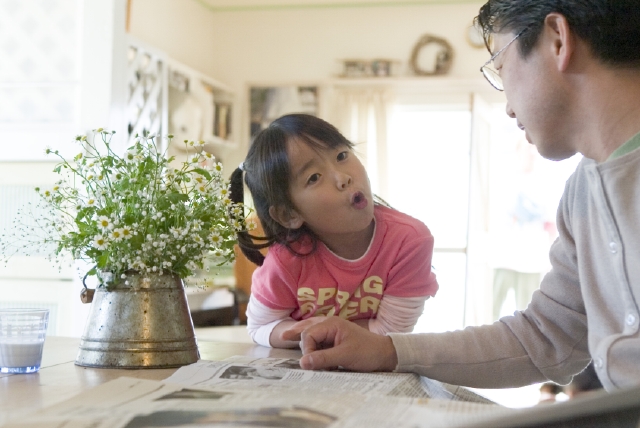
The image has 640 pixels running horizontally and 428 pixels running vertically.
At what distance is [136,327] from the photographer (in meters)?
1.12

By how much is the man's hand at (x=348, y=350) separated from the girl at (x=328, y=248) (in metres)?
0.33

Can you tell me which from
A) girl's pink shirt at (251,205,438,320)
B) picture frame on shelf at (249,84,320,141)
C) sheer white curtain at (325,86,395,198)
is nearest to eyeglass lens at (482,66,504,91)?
girl's pink shirt at (251,205,438,320)

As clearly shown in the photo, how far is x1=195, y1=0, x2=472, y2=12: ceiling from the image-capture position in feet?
18.2

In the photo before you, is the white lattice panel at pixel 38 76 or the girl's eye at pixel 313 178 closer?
the girl's eye at pixel 313 178

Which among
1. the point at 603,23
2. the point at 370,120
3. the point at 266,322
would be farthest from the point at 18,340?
the point at 370,120

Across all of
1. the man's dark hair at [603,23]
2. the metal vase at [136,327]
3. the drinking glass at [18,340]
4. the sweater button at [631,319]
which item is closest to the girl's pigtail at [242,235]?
the metal vase at [136,327]

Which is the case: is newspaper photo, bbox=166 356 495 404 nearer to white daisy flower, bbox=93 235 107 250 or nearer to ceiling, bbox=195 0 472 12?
white daisy flower, bbox=93 235 107 250

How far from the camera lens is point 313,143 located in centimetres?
155

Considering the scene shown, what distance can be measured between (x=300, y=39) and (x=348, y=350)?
16.0ft

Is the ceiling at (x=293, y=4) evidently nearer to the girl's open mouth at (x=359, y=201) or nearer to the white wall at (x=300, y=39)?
the white wall at (x=300, y=39)

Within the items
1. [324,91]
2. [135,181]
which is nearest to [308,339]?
[135,181]

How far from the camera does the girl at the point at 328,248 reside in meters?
1.51

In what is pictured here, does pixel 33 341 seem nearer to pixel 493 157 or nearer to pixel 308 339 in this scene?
pixel 308 339

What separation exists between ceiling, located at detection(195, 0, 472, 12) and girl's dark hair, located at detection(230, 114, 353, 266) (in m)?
4.17
